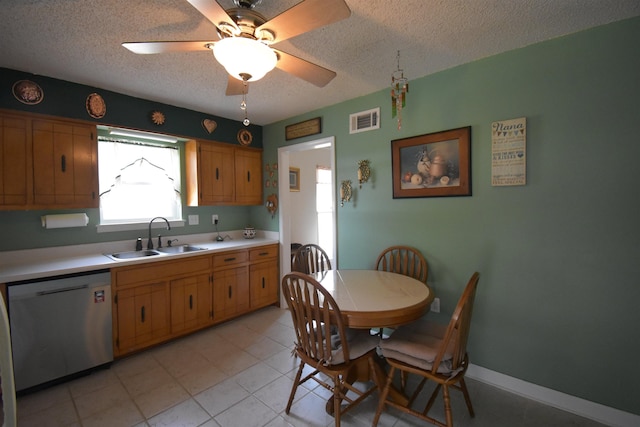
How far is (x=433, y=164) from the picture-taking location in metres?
2.42

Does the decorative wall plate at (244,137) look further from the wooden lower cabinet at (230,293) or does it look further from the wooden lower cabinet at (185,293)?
the wooden lower cabinet at (230,293)

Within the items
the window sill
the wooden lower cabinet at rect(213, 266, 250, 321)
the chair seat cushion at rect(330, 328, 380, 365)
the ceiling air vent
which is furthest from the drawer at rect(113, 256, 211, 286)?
the ceiling air vent

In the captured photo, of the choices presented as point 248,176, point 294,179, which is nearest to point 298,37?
point 248,176

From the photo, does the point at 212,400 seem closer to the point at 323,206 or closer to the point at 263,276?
the point at 263,276

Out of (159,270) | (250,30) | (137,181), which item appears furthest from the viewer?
(137,181)

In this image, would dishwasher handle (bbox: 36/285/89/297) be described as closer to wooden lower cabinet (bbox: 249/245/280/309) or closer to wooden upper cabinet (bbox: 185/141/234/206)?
wooden upper cabinet (bbox: 185/141/234/206)

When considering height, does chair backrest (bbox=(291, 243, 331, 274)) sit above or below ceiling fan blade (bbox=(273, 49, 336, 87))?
below

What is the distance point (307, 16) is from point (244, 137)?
8.82 ft

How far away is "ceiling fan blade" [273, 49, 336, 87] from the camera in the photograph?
1.64 metres

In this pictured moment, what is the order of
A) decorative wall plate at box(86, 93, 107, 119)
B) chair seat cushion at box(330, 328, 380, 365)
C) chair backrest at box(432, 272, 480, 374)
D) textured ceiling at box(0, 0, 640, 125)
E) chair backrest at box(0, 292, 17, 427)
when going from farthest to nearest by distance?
decorative wall plate at box(86, 93, 107, 119)
chair seat cushion at box(330, 328, 380, 365)
textured ceiling at box(0, 0, 640, 125)
chair backrest at box(432, 272, 480, 374)
chair backrest at box(0, 292, 17, 427)

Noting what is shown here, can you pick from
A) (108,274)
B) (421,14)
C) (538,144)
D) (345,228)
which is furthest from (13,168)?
(538,144)

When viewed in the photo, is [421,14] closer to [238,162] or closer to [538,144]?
[538,144]

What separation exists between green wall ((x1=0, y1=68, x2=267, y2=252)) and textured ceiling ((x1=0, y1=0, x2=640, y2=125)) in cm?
11

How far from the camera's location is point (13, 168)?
2213 millimetres
